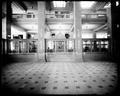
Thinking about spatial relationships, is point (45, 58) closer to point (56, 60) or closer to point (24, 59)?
point (56, 60)

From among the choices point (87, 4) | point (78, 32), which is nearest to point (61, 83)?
point (78, 32)

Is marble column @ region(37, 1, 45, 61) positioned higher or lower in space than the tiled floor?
higher

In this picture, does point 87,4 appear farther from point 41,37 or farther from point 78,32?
point 41,37

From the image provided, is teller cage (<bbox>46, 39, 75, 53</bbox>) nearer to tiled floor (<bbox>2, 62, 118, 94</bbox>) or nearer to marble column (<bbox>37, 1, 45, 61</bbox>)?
marble column (<bbox>37, 1, 45, 61</bbox>)

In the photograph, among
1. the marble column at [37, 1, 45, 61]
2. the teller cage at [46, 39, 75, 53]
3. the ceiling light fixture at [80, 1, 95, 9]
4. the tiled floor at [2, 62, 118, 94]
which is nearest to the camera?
the tiled floor at [2, 62, 118, 94]

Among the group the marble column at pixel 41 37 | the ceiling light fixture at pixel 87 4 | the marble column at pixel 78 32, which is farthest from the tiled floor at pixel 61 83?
the ceiling light fixture at pixel 87 4

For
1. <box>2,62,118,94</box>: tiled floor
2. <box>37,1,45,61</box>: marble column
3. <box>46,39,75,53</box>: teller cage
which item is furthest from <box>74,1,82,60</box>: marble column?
<box>2,62,118,94</box>: tiled floor

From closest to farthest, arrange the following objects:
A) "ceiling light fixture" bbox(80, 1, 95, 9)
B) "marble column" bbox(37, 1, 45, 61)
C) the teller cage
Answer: "marble column" bbox(37, 1, 45, 61) → the teller cage → "ceiling light fixture" bbox(80, 1, 95, 9)

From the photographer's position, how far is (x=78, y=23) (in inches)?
311

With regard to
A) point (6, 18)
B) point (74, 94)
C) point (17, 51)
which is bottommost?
point (74, 94)

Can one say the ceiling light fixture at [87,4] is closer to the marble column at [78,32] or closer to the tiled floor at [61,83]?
the marble column at [78,32]

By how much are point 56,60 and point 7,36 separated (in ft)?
18.0

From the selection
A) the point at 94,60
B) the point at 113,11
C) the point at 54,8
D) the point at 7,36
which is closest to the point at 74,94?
the point at 113,11

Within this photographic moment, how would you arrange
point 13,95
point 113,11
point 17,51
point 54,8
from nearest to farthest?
point 113,11 → point 13,95 → point 17,51 → point 54,8
